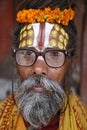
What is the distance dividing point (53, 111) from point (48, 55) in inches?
15.9

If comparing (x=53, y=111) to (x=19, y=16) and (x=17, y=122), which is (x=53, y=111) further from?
(x=19, y=16)

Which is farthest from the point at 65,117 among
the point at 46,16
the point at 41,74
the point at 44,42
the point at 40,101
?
the point at 46,16

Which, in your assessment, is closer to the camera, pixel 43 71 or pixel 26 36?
pixel 43 71

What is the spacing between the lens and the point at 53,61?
171 inches

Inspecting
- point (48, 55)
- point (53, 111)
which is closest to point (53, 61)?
point (48, 55)

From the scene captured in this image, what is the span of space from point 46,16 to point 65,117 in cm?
74

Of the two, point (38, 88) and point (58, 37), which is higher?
point (58, 37)

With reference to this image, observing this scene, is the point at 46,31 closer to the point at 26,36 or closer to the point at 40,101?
the point at 26,36

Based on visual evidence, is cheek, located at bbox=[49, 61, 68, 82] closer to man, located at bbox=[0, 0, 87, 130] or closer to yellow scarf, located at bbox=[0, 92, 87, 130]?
man, located at bbox=[0, 0, 87, 130]

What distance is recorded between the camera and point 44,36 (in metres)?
4.35

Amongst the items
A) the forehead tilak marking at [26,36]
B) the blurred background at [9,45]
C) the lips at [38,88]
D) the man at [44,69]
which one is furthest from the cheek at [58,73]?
the blurred background at [9,45]

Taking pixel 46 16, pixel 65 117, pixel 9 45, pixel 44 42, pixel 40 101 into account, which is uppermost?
pixel 46 16

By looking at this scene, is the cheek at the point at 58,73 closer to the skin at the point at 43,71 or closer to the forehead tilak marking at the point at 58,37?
the skin at the point at 43,71

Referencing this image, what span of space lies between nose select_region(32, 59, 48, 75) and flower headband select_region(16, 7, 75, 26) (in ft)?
1.01
